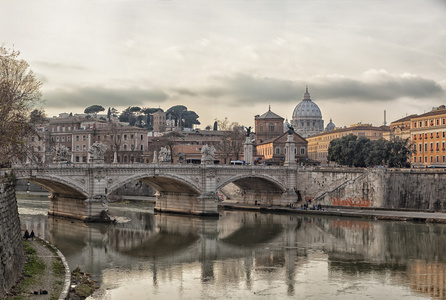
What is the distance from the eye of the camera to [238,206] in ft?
199

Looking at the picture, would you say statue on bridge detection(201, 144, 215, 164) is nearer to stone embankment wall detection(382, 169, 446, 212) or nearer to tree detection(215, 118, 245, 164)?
stone embankment wall detection(382, 169, 446, 212)

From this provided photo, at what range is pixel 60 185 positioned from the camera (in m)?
46.7

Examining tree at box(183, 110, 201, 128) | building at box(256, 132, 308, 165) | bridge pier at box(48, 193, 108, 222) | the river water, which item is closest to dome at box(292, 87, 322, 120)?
tree at box(183, 110, 201, 128)

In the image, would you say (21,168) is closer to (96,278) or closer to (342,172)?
(96,278)

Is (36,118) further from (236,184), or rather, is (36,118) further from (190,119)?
(190,119)

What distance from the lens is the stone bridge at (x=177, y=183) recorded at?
4572 centimetres

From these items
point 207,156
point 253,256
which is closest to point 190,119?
point 207,156

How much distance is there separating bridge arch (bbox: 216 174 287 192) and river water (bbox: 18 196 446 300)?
6.20 meters

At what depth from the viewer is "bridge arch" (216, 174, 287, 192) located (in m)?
58.0

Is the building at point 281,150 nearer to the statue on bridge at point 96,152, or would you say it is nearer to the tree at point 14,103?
the statue on bridge at point 96,152

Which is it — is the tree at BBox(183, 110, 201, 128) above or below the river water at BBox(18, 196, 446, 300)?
above

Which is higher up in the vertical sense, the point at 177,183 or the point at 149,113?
the point at 149,113

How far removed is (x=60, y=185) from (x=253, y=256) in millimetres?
19620

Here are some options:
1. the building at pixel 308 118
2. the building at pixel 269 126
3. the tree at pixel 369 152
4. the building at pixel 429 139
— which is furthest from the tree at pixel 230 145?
the building at pixel 308 118
